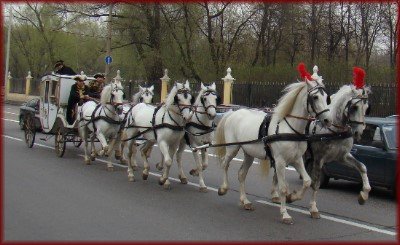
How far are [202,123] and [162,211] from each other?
8.47 feet

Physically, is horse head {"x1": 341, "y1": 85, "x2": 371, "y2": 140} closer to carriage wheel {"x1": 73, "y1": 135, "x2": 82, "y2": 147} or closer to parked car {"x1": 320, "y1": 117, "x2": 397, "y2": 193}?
parked car {"x1": 320, "y1": 117, "x2": 397, "y2": 193}

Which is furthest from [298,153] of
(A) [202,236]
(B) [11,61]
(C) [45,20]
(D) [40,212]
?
(B) [11,61]

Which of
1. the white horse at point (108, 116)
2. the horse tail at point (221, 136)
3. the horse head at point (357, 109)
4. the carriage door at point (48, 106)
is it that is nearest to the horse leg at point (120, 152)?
the white horse at point (108, 116)

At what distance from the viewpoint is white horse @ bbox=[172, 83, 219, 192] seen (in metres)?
10.3

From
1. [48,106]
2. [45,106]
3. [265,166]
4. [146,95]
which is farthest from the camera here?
[45,106]

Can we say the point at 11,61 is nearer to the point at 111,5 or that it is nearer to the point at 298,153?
the point at 111,5

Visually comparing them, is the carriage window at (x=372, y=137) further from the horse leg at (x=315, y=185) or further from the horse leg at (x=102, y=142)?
the horse leg at (x=102, y=142)

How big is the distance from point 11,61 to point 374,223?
6119 cm

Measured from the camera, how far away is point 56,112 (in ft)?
52.5

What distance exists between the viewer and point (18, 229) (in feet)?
24.4

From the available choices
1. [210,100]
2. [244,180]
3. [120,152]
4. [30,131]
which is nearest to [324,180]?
[244,180]

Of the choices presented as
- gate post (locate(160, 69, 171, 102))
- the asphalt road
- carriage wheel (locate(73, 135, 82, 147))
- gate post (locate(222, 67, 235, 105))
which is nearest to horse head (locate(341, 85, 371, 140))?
the asphalt road

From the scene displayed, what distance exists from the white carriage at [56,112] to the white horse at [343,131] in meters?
8.06

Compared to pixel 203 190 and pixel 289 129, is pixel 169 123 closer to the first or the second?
pixel 203 190
